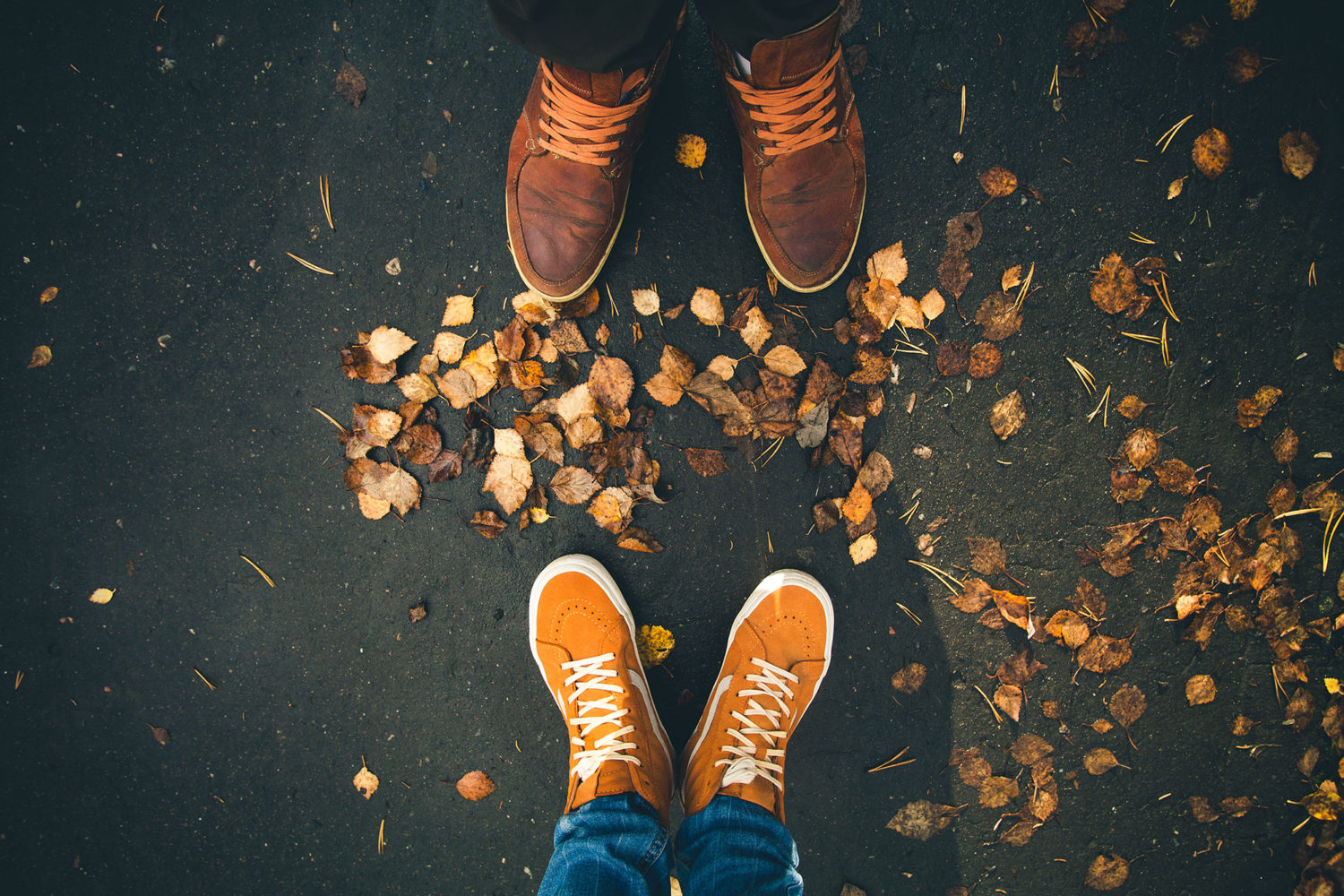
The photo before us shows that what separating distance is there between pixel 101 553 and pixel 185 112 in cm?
141

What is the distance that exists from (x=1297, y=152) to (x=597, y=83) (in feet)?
6.85

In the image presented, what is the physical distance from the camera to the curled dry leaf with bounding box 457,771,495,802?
5.99 feet

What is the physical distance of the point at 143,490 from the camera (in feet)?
5.86

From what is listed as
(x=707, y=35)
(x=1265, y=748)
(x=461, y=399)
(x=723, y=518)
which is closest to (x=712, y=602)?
(x=723, y=518)

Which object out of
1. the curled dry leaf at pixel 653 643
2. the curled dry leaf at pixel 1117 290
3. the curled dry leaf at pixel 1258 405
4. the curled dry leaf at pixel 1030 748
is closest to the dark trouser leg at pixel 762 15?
the curled dry leaf at pixel 1117 290

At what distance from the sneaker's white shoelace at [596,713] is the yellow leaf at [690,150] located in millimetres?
1556

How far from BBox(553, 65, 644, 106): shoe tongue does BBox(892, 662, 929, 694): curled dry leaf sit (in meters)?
1.87

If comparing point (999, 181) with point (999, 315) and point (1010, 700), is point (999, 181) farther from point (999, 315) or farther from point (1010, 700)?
point (1010, 700)

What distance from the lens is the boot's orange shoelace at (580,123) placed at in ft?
4.86

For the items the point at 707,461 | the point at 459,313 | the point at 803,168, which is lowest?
the point at 707,461

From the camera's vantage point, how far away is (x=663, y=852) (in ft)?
5.28

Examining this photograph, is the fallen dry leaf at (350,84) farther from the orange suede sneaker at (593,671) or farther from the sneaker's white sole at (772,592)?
the sneaker's white sole at (772,592)

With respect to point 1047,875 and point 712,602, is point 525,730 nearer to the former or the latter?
point 712,602

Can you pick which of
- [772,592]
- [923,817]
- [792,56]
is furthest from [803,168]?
[923,817]
